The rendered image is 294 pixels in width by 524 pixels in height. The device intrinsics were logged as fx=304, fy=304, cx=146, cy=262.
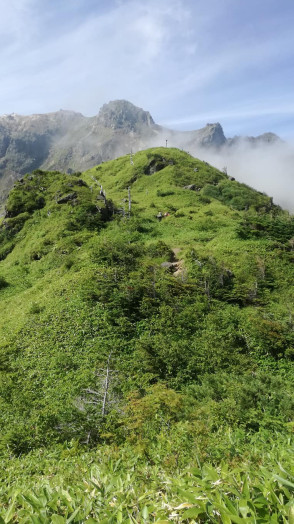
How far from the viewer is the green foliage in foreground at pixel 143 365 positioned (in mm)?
2771

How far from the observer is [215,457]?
21.6 feet

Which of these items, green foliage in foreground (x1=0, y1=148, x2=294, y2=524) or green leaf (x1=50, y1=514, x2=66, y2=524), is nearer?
green leaf (x1=50, y1=514, x2=66, y2=524)

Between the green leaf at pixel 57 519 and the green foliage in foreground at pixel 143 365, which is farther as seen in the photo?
the green foliage in foreground at pixel 143 365

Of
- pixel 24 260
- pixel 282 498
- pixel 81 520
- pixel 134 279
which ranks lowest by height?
pixel 24 260

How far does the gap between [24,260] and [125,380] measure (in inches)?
1196

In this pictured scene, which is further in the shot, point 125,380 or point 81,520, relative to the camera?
point 125,380

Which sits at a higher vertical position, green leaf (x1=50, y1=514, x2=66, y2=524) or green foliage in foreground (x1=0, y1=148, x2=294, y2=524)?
green leaf (x1=50, y1=514, x2=66, y2=524)

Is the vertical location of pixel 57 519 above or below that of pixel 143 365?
above

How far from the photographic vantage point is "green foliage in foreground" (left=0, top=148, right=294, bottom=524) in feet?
9.09

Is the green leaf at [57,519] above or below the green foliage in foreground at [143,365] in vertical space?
above

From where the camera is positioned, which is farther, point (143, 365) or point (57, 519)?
point (143, 365)

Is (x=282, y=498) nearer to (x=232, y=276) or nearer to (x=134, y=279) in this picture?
(x=134, y=279)

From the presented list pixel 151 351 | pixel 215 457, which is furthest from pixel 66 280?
pixel 215 457

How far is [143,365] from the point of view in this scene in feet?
60.7
